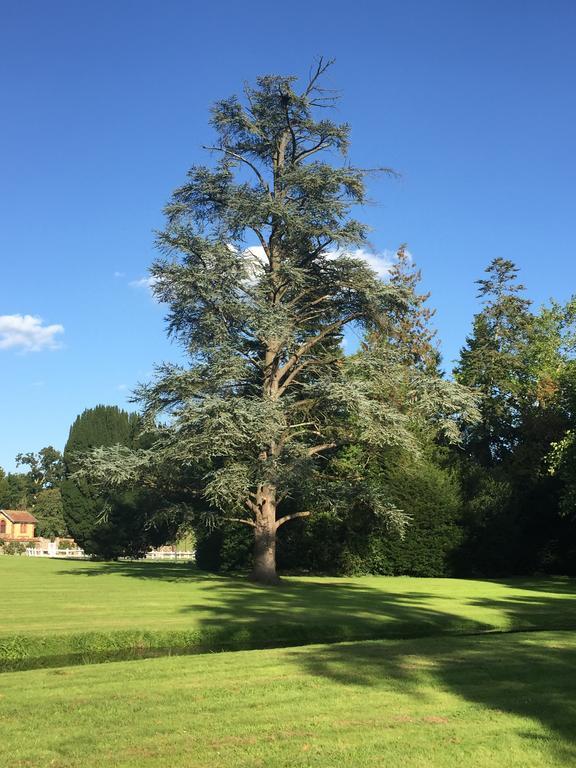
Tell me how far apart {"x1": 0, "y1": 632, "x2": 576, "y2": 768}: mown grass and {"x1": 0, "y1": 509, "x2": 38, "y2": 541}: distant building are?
81.5 metres

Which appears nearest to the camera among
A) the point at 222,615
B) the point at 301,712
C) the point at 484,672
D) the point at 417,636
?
the point at 301,712

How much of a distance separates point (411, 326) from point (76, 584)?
32.6 meters

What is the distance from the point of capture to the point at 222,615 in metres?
16.0

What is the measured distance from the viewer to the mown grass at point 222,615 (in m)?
12.8

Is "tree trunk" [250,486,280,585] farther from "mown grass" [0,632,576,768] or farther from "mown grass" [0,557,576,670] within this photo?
"mown grass" [0,632,576,768]

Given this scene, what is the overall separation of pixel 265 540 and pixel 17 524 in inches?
2668

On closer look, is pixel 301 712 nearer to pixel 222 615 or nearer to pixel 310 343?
pixel 222 615

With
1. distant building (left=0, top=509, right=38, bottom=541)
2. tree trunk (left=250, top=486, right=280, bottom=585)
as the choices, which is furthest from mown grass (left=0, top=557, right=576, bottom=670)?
distant building (left=0, top=509, right=38, bottom=541)

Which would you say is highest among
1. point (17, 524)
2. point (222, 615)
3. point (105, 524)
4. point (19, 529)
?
point (17, 524)

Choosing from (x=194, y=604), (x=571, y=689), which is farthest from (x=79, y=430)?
(x=571, y=689)

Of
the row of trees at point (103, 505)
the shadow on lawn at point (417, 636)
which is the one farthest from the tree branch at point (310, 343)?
the row of trees at point (103, 505)

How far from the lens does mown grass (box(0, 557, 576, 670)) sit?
503 inches

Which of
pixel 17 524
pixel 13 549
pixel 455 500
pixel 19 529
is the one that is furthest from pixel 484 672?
pixel 19 529

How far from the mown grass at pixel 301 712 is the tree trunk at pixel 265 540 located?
53.3 ft
